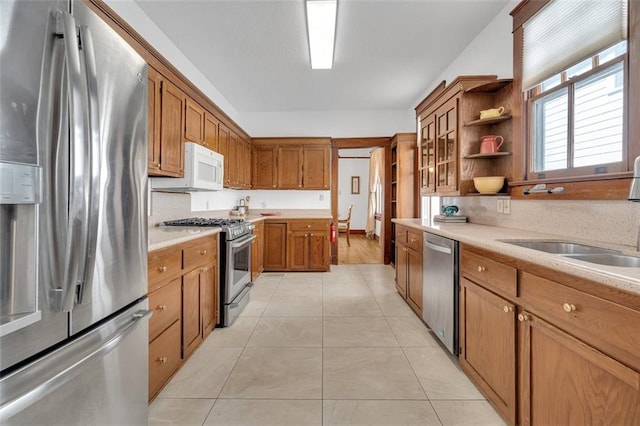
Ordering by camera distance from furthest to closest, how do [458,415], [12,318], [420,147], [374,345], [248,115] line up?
[248,115]
[420,147]
[374,345]
[458,415]
[12,318]

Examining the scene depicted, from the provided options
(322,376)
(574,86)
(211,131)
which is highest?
(211,131)

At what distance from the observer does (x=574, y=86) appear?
166 centimetres

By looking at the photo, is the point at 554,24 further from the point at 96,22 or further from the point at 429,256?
the point at 96,22

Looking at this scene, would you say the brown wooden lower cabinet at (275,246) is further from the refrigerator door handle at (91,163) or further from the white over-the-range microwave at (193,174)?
the refrigerator door handle at (91,163)

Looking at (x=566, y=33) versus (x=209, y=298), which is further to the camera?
(x=209, y=298)

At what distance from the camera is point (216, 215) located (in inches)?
155

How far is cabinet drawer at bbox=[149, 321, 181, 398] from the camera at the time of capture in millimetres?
1509

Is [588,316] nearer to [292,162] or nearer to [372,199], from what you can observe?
[292,162]

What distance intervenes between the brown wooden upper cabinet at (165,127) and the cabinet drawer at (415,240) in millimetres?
2247

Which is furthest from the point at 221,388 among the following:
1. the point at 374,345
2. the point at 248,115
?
the point at 248,115

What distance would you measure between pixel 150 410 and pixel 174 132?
1966 mm

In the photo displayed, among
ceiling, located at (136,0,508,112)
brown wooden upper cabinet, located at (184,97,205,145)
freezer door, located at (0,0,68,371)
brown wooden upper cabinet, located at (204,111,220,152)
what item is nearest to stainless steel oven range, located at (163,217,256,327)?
brown wooden upper cabinet, located at (184,97,205,145)

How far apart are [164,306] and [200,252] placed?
55 cm

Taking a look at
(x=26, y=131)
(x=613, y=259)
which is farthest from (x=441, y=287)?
(x=26, y=131)
